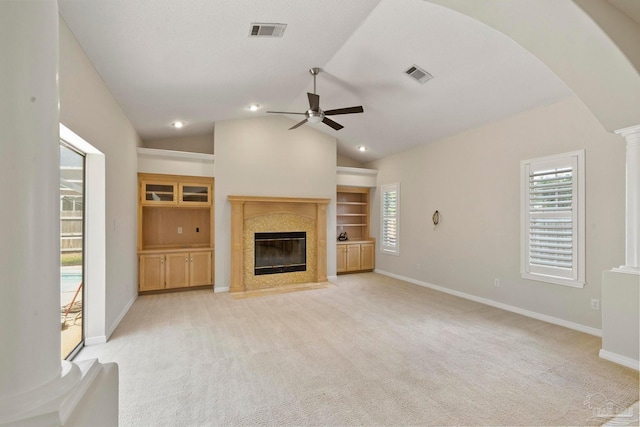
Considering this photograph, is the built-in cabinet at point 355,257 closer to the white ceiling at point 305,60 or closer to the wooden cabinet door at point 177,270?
the white ceiling at point 305,60

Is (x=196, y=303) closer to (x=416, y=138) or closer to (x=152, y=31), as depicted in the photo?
(x=152, y=31)

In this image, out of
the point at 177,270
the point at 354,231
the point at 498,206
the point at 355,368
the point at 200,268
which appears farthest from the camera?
the point at 354,231

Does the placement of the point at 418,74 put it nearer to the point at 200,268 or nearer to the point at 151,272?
the point at 200,268

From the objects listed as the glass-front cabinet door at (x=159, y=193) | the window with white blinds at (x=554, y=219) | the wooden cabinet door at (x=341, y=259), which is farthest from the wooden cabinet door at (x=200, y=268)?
the window with white blinds at (x=554, y=219)

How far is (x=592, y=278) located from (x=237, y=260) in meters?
5.34

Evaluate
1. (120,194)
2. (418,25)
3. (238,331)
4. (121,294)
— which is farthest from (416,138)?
(121,294)

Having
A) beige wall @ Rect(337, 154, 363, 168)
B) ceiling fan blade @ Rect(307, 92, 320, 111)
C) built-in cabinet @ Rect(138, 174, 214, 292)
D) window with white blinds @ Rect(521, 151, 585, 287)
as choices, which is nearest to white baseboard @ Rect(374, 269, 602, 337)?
window with white blinds @ Rect(521, 151, 585, 287)

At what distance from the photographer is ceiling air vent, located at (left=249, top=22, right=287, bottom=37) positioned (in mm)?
3028

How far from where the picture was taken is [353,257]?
7.59 metres

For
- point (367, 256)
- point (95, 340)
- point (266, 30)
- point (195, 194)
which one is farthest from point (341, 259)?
point (266, 30)

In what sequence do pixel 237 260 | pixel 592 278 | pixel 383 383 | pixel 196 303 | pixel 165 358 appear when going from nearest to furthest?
pixel 383 383, pixel 165 358, pixel 592 278, pixel 196 303, pixel 237 260

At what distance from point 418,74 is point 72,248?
461 centimetres

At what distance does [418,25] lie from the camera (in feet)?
10.8

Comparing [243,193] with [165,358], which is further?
[243,193]
